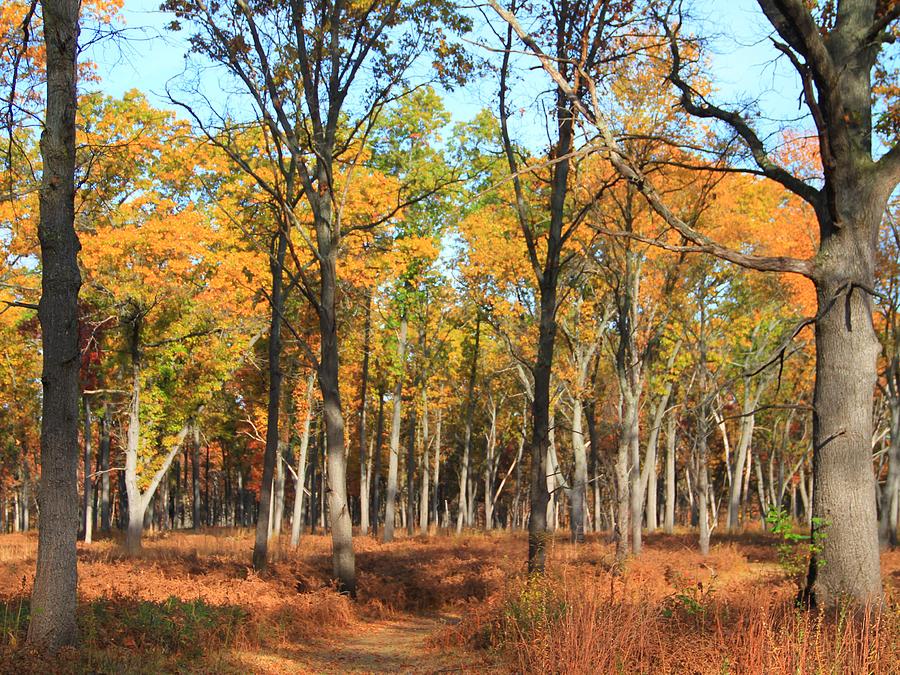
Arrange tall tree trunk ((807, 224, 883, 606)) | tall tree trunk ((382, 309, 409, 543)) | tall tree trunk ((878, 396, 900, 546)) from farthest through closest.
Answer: tall tree trunk ((382, 309, 409, 543))
tall tree trunk ((878, 396, 900, 546))
tall tree trunk ((807, 224, 883, 606))

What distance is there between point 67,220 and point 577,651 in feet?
19.8

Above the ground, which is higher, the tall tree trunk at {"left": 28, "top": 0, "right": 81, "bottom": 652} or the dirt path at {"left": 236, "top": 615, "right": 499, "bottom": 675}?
the tall tree trunk at {"left": 28, "top": 0, "right": 81, "bottom": 652}

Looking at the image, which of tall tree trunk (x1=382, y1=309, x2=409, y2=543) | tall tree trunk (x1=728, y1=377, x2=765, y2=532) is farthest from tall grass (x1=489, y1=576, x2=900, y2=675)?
tall tree trunk (x1=728, y1=377, x2=765, y2=532)

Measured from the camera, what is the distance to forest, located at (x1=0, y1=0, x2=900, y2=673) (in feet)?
21.0

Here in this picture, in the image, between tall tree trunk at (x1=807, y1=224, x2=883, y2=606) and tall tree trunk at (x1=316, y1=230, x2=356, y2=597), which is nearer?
tall tree trunk at (x1=807, y1=224, x2=883, y2=606)

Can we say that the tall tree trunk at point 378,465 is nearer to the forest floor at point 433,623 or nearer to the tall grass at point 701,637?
the forest floor at point 433,623

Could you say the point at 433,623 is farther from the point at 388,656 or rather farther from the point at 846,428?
the point at 846,428

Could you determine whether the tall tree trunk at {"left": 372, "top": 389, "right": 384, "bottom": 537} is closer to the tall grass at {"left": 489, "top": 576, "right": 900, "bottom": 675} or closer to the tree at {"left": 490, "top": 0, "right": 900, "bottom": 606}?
the tall grass at {"left": 489, "top": 576, "right": 900, "bottom": 675}

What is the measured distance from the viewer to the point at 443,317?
29.8 m

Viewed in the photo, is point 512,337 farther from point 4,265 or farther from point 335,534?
point 4,265

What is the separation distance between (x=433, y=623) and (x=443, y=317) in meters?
18.2

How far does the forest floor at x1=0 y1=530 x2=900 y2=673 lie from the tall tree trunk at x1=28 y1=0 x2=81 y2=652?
524 mm

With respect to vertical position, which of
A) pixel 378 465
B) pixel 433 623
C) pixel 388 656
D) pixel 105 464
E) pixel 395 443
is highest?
pixel 395 443

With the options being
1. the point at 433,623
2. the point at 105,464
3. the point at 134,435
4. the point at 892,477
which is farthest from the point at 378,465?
the point at 433,623
